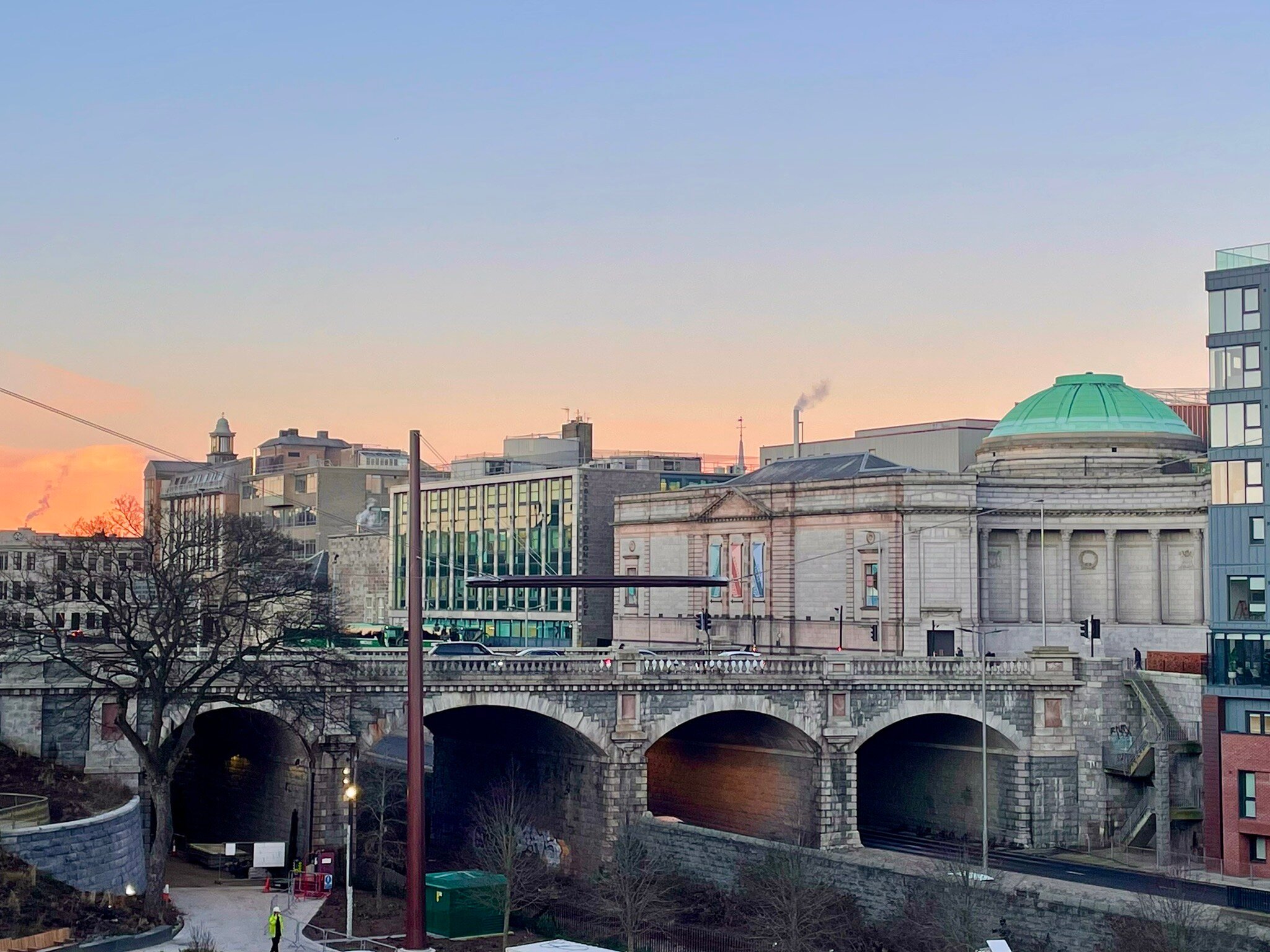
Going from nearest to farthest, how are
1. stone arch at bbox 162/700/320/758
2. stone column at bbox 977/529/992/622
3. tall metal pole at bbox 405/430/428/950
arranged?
tall metal pole at bbox 405/430/428/950 < stone arch at bbox 162/700/320/758 < stone column at bbox 977/529/992/622

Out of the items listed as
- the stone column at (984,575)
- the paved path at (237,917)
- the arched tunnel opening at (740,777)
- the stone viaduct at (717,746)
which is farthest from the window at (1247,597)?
the paved path at (237,917)

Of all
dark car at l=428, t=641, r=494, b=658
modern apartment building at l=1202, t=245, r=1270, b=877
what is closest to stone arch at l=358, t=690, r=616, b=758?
dark car at l=428, t=641, r=494, b=658

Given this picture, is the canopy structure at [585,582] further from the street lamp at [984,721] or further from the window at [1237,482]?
the window at [1237,482]

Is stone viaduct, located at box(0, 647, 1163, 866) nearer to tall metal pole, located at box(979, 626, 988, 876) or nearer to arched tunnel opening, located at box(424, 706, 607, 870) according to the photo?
arched tunnel opening, located at box(424, 706, 607, 870)

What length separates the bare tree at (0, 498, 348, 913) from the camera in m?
58.3

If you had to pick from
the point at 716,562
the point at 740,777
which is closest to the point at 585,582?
the point at 740,777

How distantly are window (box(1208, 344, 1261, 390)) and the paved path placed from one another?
43687 millimetres

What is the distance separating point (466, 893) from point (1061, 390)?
204ft

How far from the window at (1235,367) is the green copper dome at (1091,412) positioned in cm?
3263

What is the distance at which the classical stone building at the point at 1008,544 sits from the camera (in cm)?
9931

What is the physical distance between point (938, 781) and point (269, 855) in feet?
110

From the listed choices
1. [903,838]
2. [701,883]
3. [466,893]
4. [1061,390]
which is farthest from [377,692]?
[1061,390]

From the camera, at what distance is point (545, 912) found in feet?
220

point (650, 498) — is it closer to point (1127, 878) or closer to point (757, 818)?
point (757, 818)
